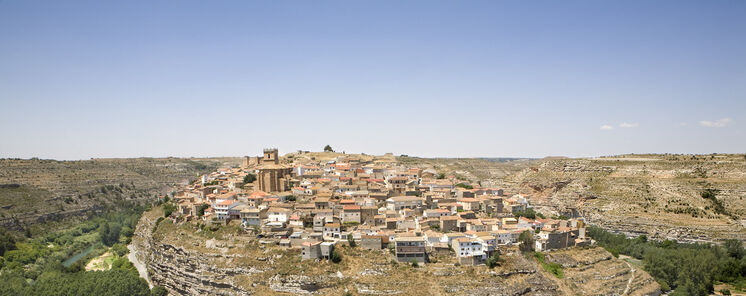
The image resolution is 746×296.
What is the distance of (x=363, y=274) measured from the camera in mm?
33375

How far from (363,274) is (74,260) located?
4714 centimetres

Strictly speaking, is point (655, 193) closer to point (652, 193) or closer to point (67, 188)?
point (652, 193)

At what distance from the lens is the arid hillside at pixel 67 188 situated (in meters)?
72.9

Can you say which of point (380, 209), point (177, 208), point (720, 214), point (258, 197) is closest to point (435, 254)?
point (380, 209)

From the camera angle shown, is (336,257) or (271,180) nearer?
(336,257)

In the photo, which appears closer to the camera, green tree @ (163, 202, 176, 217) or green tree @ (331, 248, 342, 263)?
green tree @ (331, 248, 342, 263)

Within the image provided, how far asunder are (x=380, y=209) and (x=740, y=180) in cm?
5648

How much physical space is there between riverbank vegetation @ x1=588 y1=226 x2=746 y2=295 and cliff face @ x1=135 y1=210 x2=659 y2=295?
3.70 meters

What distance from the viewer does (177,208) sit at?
53.7 metres

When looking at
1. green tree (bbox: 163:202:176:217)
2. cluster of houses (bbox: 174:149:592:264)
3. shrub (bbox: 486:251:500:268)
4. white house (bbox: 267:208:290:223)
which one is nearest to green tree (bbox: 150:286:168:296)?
cluster of houses (bbox: 174:149:592:264)

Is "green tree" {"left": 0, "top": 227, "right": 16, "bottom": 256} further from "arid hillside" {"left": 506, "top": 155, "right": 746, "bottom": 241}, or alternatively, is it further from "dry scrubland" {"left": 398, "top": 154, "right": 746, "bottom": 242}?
"arid hillside" {"left": 506, "top": 155, "right": 746, "bottom": 241}

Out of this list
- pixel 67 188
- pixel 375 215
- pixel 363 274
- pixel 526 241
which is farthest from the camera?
pixel 67 188

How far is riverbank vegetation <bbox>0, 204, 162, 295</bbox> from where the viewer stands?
123ft

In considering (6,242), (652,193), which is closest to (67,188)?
(6,242)
